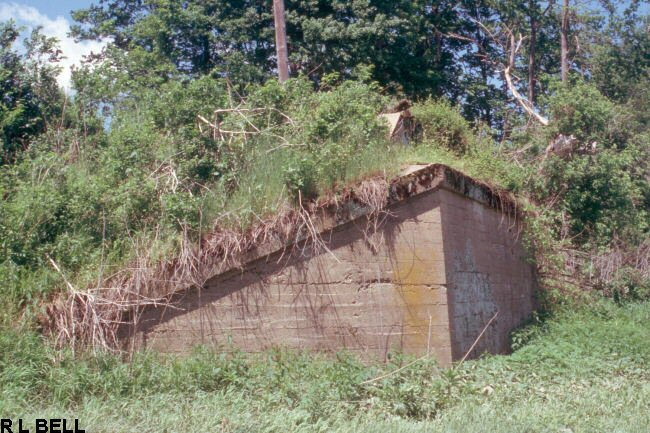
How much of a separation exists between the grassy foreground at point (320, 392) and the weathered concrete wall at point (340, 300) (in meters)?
0.34

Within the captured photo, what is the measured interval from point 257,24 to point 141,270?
37.0 ft

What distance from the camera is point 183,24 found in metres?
18.8

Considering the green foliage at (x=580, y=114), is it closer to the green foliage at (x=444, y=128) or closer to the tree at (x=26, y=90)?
the green foliage at (x=444, y=128)

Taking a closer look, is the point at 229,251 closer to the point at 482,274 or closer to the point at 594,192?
the point at 482,274

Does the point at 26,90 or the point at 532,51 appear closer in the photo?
A: the point at 26,90

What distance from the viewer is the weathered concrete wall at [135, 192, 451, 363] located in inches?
332

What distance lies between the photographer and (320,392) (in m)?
6.94

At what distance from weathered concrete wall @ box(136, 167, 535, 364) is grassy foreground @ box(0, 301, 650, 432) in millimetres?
340

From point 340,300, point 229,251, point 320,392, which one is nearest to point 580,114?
point 340,300

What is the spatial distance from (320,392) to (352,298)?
1796 millimetres

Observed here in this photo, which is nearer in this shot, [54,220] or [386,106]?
[54,220]

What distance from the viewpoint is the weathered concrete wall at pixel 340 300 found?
27.7 ft

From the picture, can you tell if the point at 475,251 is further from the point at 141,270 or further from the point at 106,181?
the point at 106,181

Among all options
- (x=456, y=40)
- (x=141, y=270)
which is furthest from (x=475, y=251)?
(x=456, y=40)
